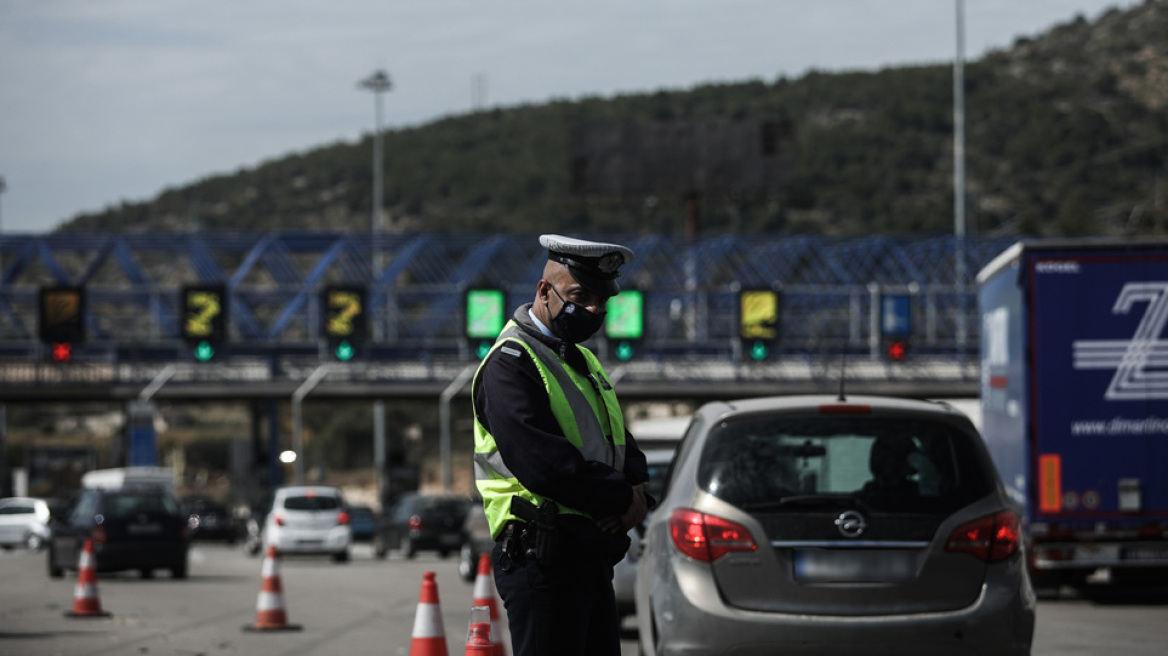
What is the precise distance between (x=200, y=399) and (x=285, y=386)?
10.9ft

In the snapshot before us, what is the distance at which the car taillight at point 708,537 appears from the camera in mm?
8438

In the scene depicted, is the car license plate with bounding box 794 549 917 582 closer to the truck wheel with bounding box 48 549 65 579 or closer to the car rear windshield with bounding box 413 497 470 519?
the truck wheel with bounding box 48 549 65 579

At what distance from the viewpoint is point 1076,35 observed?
16988cm

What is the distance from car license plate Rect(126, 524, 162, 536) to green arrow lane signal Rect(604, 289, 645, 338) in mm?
25239

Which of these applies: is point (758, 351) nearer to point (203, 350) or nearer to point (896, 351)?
point (896, 351)

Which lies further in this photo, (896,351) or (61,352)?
(61,352)

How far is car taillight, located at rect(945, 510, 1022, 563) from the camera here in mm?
8305

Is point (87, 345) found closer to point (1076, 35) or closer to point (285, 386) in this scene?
point (285, 386)

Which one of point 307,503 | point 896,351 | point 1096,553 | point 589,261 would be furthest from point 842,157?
point 589,261

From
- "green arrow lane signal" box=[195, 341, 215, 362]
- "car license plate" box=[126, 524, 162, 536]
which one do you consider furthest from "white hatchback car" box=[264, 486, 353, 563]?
"green arrow lane signal" box=[195, 341, 215, 362]

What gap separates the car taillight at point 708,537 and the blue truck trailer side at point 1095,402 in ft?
30.5

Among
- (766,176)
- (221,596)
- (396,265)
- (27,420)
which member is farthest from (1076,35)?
(221,596)

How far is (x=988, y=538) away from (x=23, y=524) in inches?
1687

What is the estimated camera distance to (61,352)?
5197cm
